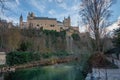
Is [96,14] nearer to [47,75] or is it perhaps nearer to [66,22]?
[47,75]

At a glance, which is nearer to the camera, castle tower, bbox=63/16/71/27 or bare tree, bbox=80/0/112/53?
bare tree, bbox=80/0/112/53

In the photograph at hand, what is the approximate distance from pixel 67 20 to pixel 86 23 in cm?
6876

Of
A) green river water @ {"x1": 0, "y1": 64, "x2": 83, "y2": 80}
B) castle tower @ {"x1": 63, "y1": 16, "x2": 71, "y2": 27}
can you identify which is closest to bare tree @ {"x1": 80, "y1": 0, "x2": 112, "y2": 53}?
green river water @ {"x1": 0, "y1": 64, "x2": 83, "y2": 80}

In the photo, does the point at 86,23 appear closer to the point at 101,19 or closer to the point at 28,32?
the point at 101,19

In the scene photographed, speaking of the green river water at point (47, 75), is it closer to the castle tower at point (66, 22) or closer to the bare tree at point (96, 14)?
the bare tree at point (96, 14)

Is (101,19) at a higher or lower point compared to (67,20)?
lower

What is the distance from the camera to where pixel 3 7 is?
7.05 metres

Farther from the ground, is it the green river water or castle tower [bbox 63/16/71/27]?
castle tower [bbox 63/16/71/27]

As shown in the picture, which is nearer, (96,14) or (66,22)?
(96,14)

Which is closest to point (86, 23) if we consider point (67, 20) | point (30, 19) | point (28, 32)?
point (28, 32)

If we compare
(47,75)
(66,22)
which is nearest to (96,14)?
(47,75)

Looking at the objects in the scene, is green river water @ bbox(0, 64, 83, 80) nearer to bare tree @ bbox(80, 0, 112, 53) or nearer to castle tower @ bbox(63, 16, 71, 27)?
bare tree @ bbox(80, 0, 112, 53)

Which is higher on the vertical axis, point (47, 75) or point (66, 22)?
point (66, 22)

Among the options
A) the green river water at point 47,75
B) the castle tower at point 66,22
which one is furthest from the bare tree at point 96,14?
the castle tower at point 66,22
